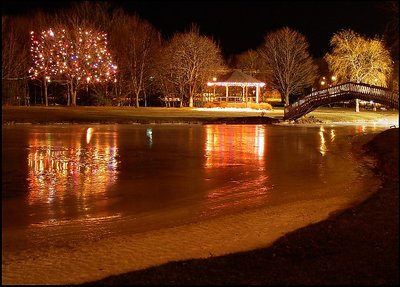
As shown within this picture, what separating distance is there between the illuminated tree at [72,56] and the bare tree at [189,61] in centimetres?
1009

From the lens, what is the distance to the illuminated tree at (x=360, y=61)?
68750 millimetres

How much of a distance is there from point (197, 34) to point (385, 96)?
38.4 meters

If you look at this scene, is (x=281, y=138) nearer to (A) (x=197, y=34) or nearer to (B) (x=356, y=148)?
(B) (x=356, y=148)

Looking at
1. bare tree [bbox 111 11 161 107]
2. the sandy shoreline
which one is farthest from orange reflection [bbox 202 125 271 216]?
bare tree [bbox 111 11 161 107]

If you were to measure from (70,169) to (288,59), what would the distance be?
225 feet

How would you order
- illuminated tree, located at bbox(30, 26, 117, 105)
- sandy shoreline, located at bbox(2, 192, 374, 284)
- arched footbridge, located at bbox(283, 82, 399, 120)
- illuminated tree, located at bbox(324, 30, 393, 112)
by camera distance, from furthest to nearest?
illuminated tree, located at bbox(324, 30, 393, 112), illuminated tree, located at bbox(30, 26, 117, 105), arched footbridge, located at bbox(283, 82, 399, 120), sandy shoreline, located at bbox(2, 192, 374, 284)

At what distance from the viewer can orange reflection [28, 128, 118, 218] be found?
50.8 feet

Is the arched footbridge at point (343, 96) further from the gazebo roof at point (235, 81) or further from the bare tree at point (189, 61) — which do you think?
the bare tree at point (189, 61)

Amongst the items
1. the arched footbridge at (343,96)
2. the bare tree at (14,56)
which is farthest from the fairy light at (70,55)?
the arched footbridge at (343,96)

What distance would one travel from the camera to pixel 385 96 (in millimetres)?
47281

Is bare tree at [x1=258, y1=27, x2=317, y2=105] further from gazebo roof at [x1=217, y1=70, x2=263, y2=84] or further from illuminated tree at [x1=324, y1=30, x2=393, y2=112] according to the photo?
illuminated tree at [x1=324, y1=30, x2=393, y2=112]

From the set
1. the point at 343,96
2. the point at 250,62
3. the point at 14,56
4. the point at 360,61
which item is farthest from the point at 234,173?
the point at 250,62

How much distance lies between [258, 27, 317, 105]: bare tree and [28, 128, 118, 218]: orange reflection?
56499 millimetres

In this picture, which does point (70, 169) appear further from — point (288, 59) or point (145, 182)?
point (288, 59)
